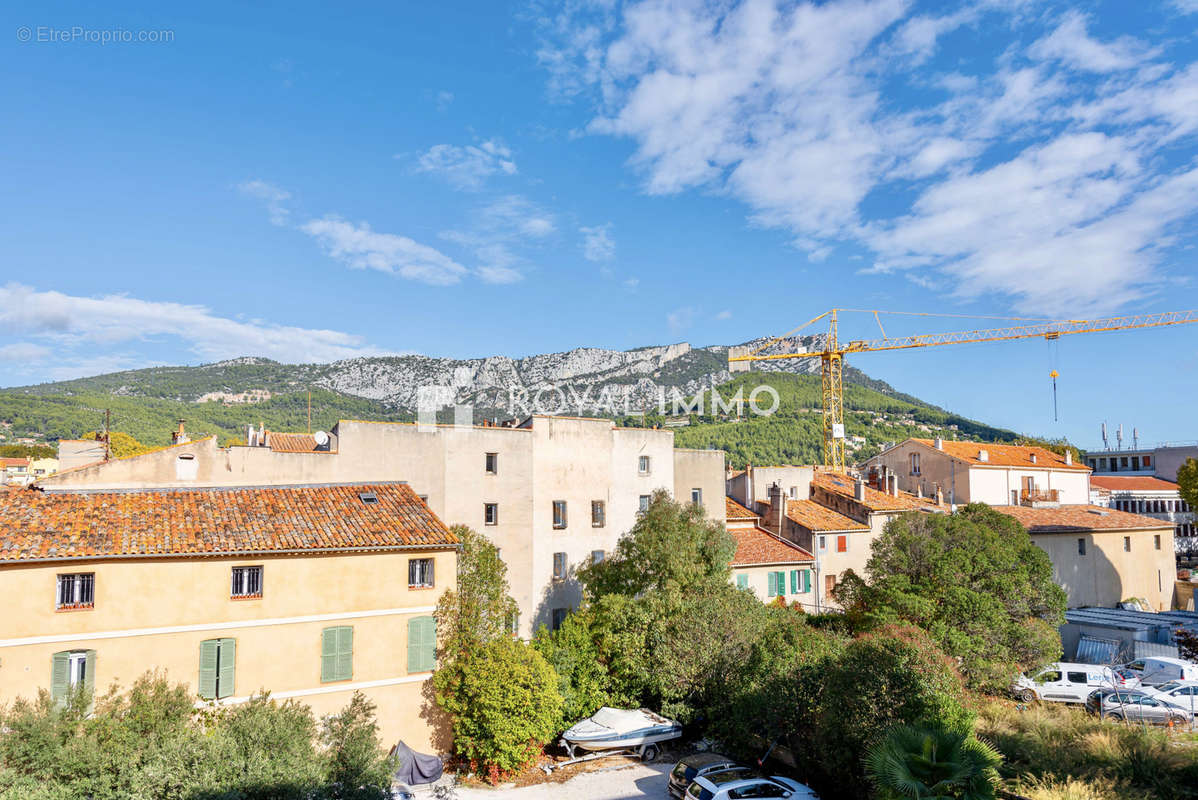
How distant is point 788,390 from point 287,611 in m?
124

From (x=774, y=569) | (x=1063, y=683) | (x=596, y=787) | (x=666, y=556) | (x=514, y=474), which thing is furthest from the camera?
(x=774, y=569)

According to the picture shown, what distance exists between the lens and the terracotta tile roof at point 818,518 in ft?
147

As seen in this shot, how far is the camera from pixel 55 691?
2195cm

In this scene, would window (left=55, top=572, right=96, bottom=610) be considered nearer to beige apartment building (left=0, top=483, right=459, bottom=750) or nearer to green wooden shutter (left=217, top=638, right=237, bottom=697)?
beige apartment building (left=0, top=483, right=459, bottom=750)

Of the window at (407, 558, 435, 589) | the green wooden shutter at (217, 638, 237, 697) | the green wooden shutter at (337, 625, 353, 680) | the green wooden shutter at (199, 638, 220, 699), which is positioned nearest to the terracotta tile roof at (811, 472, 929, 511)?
the window at (407, 558, 435, 589)

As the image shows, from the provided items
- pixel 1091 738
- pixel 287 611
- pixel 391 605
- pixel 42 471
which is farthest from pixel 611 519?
pixel 42 471

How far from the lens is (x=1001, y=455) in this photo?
62.4 metres

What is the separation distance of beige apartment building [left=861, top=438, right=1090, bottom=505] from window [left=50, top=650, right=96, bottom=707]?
1999 inches

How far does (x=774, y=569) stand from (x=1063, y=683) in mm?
14704

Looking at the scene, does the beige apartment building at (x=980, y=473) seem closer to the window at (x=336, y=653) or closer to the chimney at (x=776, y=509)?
the chimney at (x=776, y=509)

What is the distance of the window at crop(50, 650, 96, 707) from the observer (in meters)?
22.0

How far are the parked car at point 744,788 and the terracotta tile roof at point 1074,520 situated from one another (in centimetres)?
3446

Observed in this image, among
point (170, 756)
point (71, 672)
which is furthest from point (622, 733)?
point (71, 672)

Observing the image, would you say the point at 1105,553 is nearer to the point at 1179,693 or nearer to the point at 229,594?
the point at 1179,693
